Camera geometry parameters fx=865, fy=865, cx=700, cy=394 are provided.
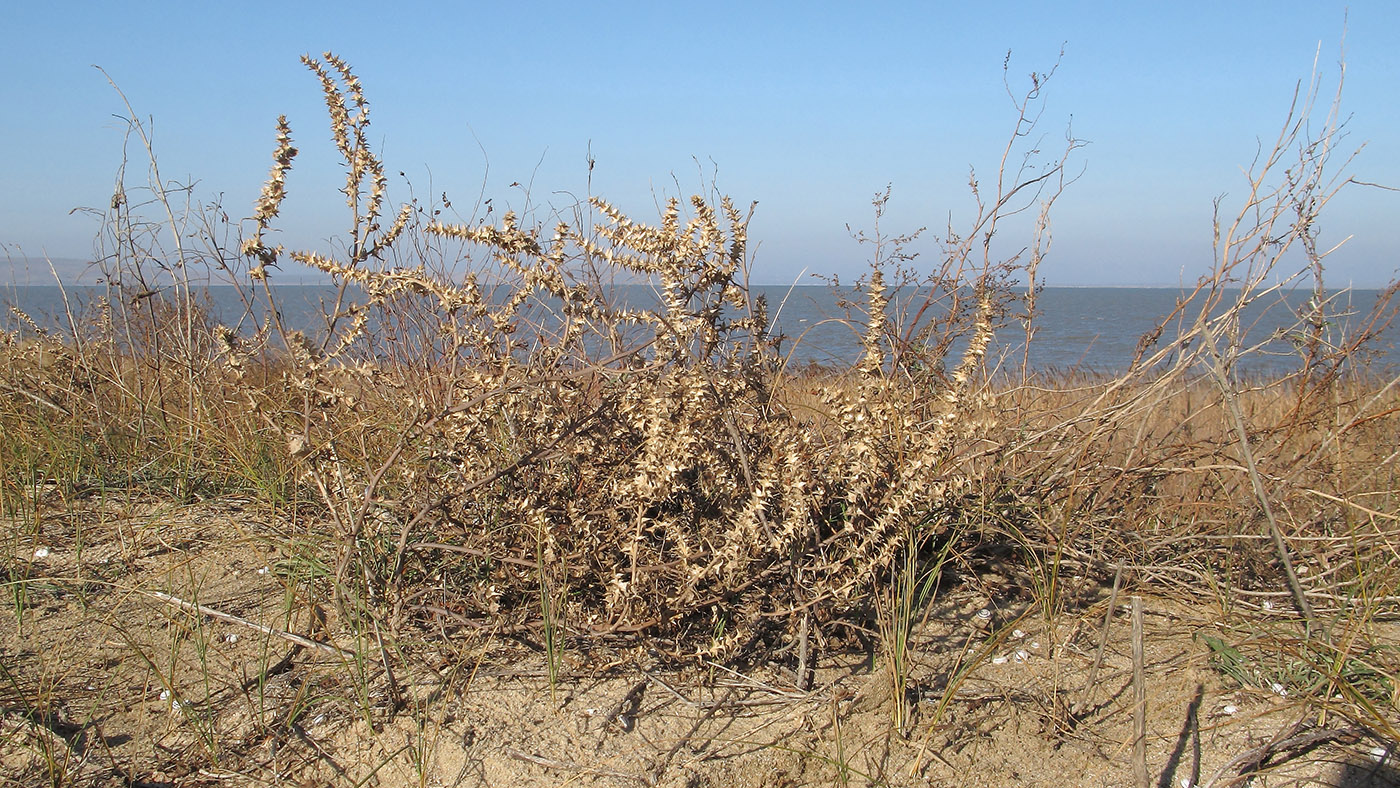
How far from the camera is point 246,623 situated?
8.55ft

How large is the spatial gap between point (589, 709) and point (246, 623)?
1.11m

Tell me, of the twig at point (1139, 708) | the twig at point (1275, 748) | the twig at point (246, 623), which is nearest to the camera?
the twig at point (1139, 708)

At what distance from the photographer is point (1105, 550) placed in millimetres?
3053

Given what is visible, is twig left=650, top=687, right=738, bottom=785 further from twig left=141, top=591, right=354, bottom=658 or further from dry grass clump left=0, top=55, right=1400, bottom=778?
twig left=141, top=591, right=354, bottom=658

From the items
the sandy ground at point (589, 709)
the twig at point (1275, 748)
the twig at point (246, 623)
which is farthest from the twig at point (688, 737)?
the twig at point (1275, 748)

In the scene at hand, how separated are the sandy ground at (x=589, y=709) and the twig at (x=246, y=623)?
12 millimetres

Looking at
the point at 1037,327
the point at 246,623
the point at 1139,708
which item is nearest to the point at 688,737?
the point at 1139,708

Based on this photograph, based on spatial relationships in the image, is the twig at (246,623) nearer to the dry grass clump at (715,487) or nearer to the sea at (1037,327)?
the dry grass clump at (715,487)

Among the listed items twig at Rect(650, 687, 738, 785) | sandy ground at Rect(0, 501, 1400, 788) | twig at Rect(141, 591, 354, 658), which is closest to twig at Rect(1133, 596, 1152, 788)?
sandy ground at Rect(0, 501, 1400, 788)

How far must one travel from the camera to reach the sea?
340cm

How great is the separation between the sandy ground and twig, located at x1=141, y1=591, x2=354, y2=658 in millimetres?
12

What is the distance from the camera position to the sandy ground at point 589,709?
212 cm

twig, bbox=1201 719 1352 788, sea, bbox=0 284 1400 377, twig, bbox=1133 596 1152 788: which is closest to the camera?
twig, bbox=1133 596 1152 788

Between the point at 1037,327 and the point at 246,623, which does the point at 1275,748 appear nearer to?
the point at 1037,327
